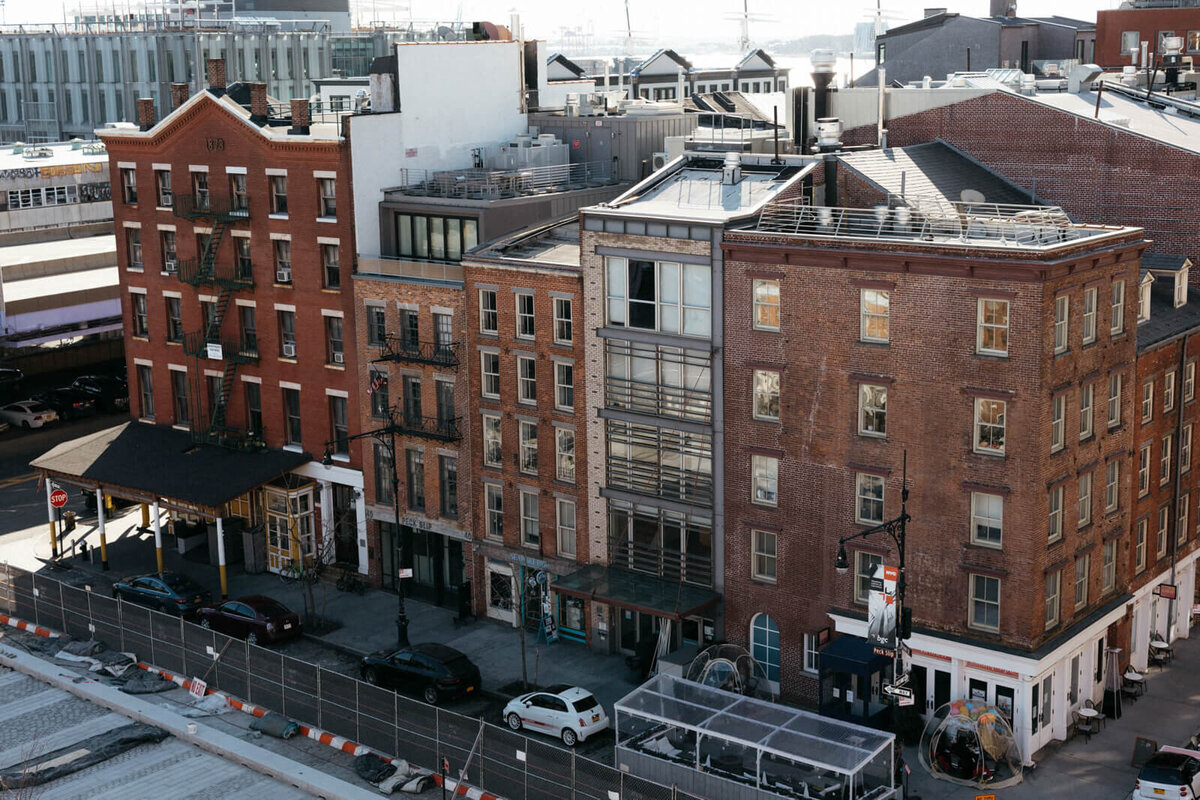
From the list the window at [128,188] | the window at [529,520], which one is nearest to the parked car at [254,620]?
the window at [529,520]

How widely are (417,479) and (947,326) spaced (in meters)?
23.8

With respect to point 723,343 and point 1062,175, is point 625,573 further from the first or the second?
point 1062,175

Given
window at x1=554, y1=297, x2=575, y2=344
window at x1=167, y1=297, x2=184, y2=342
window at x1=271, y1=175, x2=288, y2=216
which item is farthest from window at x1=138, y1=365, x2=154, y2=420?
window at x1=554, y1=297, x2=575, y2=344

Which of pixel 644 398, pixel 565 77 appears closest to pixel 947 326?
pixel 644 398

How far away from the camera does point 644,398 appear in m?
51.9

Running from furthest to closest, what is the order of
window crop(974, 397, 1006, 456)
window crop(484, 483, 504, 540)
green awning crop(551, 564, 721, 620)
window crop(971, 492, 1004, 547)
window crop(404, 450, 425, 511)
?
window crop(404, 450, 425, 511) < window crop(484, 483, 504, 540) < green awning crop(551, 564, 721, 620) < window crop(971, 492, 1004, 547) < window crop(974, 397, 1006, 456)

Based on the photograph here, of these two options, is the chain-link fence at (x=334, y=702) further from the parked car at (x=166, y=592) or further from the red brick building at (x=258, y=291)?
the red brick building at (x=258, y=291)

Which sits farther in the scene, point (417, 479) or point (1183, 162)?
point (417, 479)

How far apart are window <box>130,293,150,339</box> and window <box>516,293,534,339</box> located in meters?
23.0

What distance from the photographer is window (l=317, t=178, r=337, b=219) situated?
60.2m

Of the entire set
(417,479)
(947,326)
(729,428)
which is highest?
(947,326)

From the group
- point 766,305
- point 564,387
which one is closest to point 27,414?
point 564,387

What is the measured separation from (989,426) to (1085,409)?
3.78 meters

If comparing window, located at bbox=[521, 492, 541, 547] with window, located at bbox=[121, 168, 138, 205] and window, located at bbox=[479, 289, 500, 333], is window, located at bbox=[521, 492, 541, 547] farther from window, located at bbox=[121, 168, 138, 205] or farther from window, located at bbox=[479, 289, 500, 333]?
window, located at bbox=[121, 168, 138, 205]
